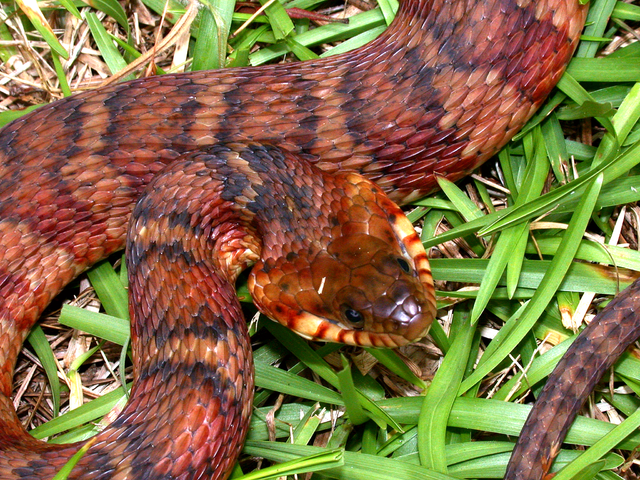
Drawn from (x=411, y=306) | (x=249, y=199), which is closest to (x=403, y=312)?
(x=411, y=306)

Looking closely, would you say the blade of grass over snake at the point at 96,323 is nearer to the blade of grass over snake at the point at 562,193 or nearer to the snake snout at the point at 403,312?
the snake snout at the point at 403,312

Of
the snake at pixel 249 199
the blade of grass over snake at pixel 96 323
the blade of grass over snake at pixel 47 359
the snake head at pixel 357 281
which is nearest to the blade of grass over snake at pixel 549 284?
the snake at pixel 249 199

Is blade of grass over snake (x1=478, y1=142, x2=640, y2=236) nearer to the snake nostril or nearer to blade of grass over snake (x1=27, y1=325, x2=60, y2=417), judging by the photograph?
the snake nostril

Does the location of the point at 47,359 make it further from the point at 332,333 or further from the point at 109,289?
the point at 332,333

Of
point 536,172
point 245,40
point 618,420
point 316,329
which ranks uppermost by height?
point 245,40

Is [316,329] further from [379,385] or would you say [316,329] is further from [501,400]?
[501,400]

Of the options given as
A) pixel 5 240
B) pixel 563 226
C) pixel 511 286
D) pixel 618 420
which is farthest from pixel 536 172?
pixel 5 240
